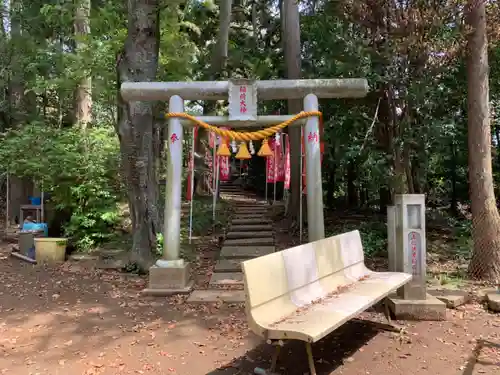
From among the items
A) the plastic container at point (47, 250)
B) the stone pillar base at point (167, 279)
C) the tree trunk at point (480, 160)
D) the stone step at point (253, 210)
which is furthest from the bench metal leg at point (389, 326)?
the stone step at point (253, 210)

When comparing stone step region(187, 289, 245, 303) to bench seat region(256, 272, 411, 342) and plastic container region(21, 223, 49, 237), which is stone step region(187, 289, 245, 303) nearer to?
bench seat region(256, 272, 411, 342)

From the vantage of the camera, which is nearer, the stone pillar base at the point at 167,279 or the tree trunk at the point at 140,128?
the stone pillar base at the point at 167,279

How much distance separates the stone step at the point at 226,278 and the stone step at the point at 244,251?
3.53 ft

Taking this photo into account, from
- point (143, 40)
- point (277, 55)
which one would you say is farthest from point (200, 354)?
point (277, 55)

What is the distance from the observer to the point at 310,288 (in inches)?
154

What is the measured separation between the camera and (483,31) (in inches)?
252

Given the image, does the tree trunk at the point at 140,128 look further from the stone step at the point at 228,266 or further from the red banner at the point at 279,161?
the red banner at the point at 279,161

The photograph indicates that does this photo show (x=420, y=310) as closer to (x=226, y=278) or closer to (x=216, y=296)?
(x=216, y=296)

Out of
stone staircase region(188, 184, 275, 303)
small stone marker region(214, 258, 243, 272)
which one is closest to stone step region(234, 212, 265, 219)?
stone staircase region(188, 184, 275, 303)

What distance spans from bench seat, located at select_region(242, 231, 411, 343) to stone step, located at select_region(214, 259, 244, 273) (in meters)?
3.04

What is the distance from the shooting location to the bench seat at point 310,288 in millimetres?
3105

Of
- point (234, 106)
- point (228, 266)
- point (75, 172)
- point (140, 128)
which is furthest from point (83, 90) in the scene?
point (228, 266)

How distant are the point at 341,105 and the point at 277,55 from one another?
4.32 meters

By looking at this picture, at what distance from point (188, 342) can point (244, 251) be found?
461 centimetres
